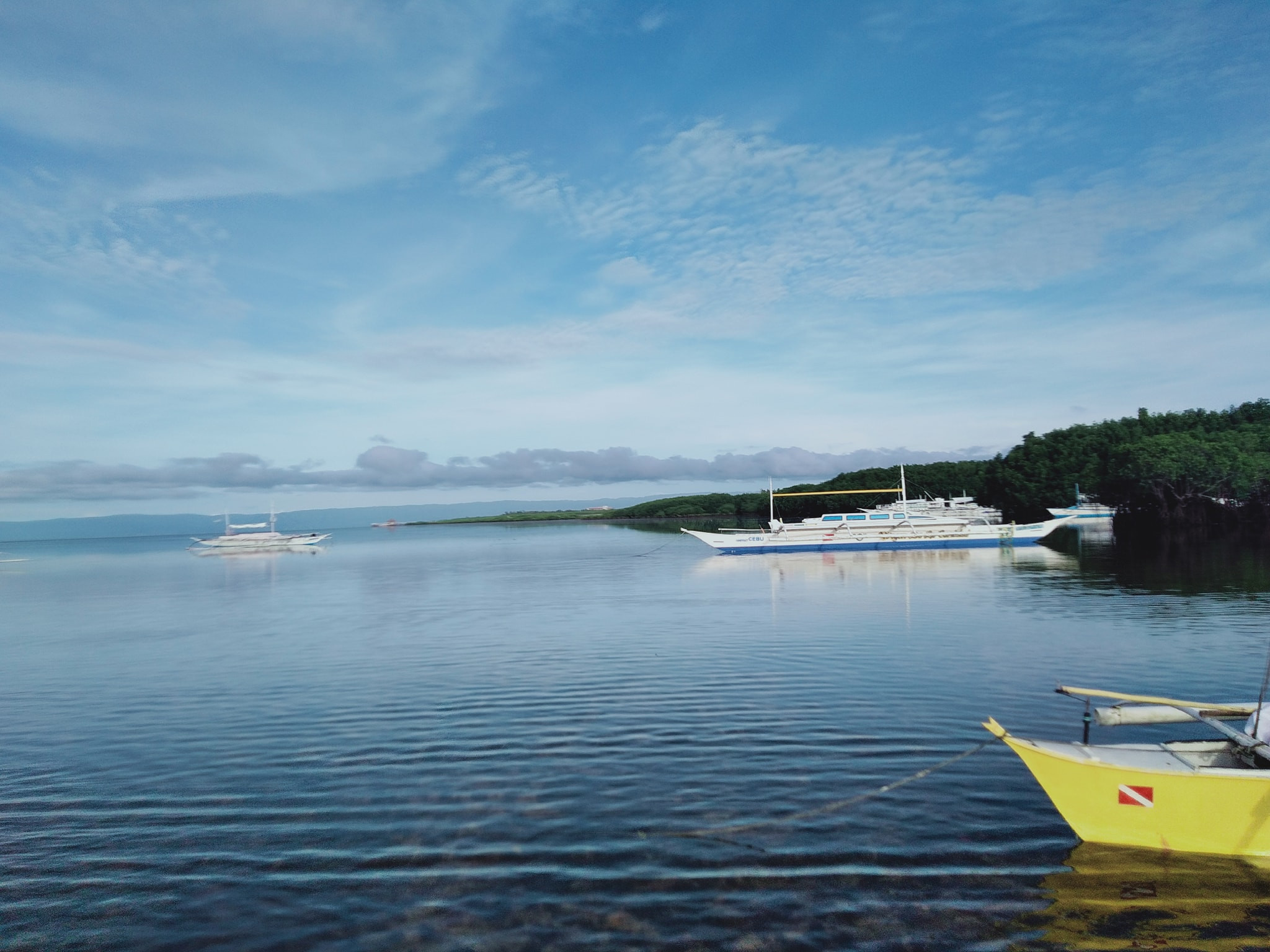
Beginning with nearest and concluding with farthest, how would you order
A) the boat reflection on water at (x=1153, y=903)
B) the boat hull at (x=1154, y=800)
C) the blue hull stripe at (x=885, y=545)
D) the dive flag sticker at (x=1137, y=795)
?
the boat reflection on water at (x=1153, y=903) → the boat hull at (x=1154, y=800) → the dive flag sticker at (x=1137, y=795) → the blue hull stripe at (x=885, y=545)

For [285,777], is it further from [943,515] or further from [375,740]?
[943,515]

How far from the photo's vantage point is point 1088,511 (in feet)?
564

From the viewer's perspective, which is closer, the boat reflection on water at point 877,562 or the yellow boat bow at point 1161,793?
the yellow boat bow at point 1161,793

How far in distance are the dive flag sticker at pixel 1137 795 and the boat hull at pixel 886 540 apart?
82.7 metres

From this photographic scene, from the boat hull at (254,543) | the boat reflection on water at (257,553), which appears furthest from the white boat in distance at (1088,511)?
the boat hull at (254,543)

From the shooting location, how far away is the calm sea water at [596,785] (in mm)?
10977

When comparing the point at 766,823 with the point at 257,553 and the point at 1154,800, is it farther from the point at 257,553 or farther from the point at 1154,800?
the point at 257,553

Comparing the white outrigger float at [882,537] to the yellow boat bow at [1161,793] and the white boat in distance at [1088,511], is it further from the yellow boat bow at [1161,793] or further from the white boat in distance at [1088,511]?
the yellow boat bow at [1161,793]

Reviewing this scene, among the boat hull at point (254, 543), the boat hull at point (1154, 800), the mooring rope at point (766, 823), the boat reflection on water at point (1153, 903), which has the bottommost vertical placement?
the boat hull at point (254, 543)

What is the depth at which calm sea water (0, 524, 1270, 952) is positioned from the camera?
11.0m

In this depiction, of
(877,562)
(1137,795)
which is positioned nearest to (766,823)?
(1137,795)

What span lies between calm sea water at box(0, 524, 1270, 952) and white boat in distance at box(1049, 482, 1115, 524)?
142 meters

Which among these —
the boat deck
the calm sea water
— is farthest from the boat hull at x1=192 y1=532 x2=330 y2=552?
the boat deck

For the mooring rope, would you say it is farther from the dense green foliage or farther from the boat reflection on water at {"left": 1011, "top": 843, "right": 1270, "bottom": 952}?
the dense green foliage
